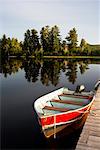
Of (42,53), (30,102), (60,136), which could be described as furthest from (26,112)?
(42,53)

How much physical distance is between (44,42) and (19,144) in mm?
58988

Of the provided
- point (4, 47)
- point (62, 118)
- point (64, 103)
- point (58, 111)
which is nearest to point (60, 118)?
point (62, 118)

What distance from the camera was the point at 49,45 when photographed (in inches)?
2608

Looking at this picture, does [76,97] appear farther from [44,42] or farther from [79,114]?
[44,42]

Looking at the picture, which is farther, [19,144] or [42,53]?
[42,53]

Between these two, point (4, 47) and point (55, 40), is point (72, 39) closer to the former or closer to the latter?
point (55, 40)

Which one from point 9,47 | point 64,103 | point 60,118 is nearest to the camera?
point 60,118

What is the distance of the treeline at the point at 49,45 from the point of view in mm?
66250

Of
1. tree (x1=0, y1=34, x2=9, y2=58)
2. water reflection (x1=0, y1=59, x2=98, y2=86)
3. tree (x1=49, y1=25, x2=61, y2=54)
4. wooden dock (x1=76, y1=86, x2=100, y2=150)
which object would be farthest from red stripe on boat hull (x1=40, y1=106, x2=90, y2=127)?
tree (x1=0, y1=34, x2=9, y2=58)

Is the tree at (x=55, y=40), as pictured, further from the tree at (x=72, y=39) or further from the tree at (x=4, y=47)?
the tree at (x=4, y=47)

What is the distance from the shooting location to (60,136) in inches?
411

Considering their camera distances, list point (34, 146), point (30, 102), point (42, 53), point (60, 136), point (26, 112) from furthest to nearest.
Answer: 1. point (42, 53)
2. point (30, 102)
3. point (26, 112)
4. point (60, 136)
5. point (34, 146)

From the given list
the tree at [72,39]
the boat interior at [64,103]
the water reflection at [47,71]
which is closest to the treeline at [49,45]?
the tree at [72,39]

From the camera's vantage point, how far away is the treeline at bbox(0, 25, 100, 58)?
2608 inches
